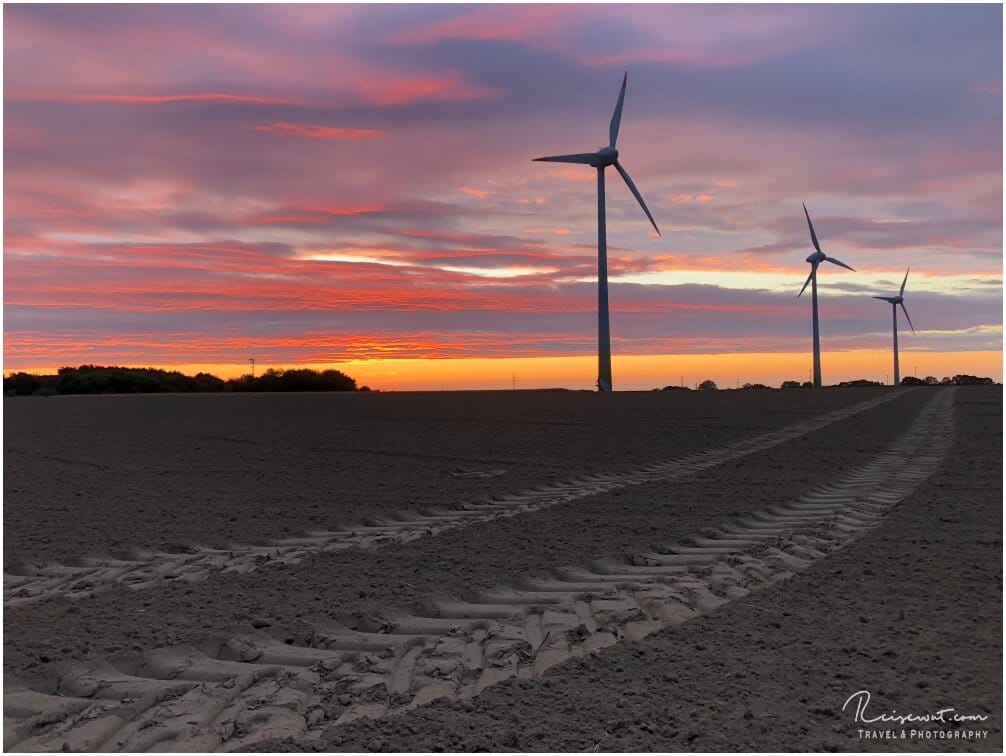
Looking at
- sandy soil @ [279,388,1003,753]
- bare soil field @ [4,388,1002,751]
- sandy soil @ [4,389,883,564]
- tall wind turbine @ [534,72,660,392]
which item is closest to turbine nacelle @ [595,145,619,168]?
tall wind turbine @ [534,72,660,392]

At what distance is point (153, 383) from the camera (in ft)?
247

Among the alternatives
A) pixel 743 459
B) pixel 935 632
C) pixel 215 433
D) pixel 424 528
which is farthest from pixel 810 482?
pixel 215 433

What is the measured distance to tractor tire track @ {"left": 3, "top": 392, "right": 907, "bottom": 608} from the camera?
339 inches

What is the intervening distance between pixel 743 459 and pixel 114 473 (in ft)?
42.9

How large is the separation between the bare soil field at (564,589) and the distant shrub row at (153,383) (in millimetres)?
57843

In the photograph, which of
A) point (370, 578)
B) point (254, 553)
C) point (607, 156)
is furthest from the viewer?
point (607, 156)

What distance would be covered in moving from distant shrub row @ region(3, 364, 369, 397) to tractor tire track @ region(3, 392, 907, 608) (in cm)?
A: 6069

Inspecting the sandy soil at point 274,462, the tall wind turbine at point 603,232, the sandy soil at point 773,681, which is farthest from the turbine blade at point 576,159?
the sandy soil at point 773,681

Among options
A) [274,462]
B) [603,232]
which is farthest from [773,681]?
[603,232]

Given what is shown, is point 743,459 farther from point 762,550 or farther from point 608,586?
point 608,586

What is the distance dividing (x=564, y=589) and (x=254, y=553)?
3.85 metres

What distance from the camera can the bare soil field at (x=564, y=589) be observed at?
534 cm

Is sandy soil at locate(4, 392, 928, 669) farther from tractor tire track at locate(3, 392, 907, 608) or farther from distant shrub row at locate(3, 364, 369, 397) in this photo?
distant shrub row at locate(3, 364, 369, 397)

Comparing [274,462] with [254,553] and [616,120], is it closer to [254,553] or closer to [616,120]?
[254,553]
